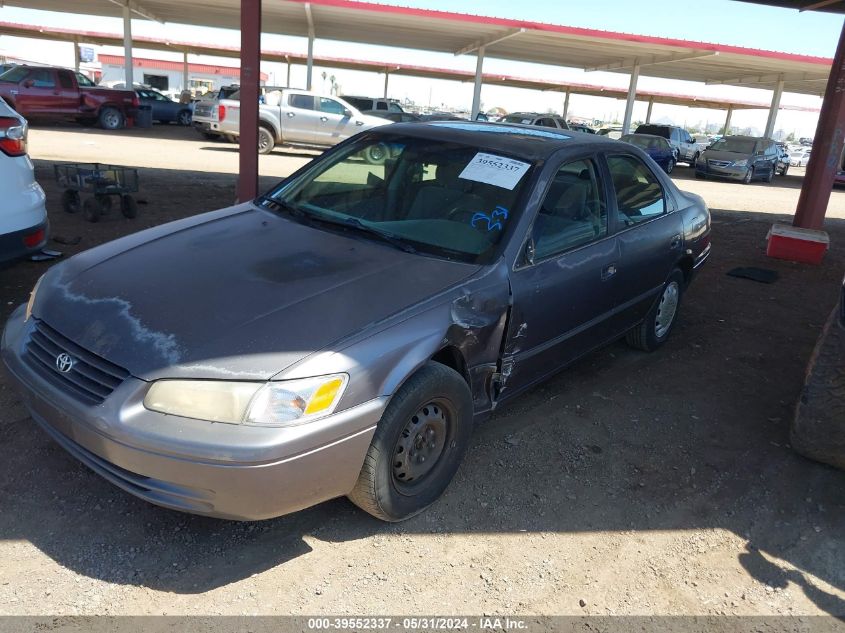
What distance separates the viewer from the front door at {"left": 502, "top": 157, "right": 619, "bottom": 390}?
3.19 meters

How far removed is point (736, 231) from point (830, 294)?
381cm

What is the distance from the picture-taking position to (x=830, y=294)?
275 inches

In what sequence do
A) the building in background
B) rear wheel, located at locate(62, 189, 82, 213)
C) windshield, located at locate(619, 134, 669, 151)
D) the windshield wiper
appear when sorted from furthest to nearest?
the building in background → windshield, located at locate(619, 134, 669, 151) → rear wheel, located at locate(62, 189, 82, 213) → the windshield wiper

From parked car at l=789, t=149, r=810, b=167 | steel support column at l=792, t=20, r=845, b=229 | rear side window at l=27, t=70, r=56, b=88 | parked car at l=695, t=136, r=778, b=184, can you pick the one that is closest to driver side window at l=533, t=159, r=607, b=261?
steel support column at l=792, t=20, r=845, b=229

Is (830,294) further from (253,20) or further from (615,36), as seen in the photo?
(615,36)

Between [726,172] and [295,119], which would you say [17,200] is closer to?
[295,119]

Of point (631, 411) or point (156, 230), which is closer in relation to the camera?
point (156, 230)

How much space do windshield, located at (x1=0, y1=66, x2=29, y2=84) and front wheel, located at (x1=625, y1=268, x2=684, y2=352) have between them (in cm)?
2081

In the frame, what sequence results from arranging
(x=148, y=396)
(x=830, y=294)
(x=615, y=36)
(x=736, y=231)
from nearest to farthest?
(x=148, y=396) → (x=830, y=294) → (x=736, y=231) → (x=615, y=36)

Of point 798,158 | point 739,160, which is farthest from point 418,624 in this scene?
point 798,158

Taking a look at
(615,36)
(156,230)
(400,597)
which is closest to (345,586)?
(400,597)

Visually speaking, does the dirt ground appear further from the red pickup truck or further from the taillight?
the red pickup truck

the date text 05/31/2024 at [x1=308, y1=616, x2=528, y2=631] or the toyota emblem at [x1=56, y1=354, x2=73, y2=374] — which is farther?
Result: the toyota emblem at [x1=56, y1=354, x2=73, y2=374]

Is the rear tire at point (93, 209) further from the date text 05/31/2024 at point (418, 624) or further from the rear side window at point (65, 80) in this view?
the rear side window at point (65, 80)
